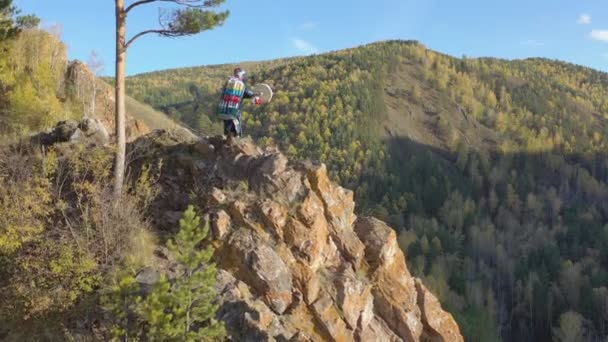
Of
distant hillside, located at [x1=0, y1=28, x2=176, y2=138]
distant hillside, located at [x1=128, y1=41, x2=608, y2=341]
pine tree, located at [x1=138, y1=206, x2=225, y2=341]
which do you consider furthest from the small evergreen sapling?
distant hillside, located at [x1=128, y1=41, x2=608, y2=341]

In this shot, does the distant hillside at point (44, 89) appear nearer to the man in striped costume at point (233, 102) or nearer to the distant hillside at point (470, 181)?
the man in striped costume at point (233, 102)

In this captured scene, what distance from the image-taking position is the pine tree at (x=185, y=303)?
8.05 m

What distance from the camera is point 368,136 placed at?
508 feet

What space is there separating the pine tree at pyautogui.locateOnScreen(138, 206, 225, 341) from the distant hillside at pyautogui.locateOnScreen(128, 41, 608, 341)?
5749 cm

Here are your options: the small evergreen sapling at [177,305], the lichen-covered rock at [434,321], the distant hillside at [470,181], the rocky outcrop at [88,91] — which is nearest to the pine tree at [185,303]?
the small evergreen sapling at [177,305]

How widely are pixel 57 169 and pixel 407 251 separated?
87.2 meters

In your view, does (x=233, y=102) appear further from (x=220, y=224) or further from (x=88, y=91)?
(x=88, y=91)

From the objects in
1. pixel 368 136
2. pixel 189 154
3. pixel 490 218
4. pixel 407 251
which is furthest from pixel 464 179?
pixel 189 154

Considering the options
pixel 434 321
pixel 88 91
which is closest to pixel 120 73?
pixel 434 321

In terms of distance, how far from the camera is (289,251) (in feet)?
37.5

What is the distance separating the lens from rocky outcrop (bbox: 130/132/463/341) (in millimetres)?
10422

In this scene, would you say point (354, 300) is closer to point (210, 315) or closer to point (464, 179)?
point (210, 315)

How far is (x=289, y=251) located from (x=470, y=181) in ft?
485

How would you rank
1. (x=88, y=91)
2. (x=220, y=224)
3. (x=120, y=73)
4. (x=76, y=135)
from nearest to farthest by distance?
(x=220, y=224) < (x=120, y=73) < (x=76, y=135) < (x=88, y=91)
